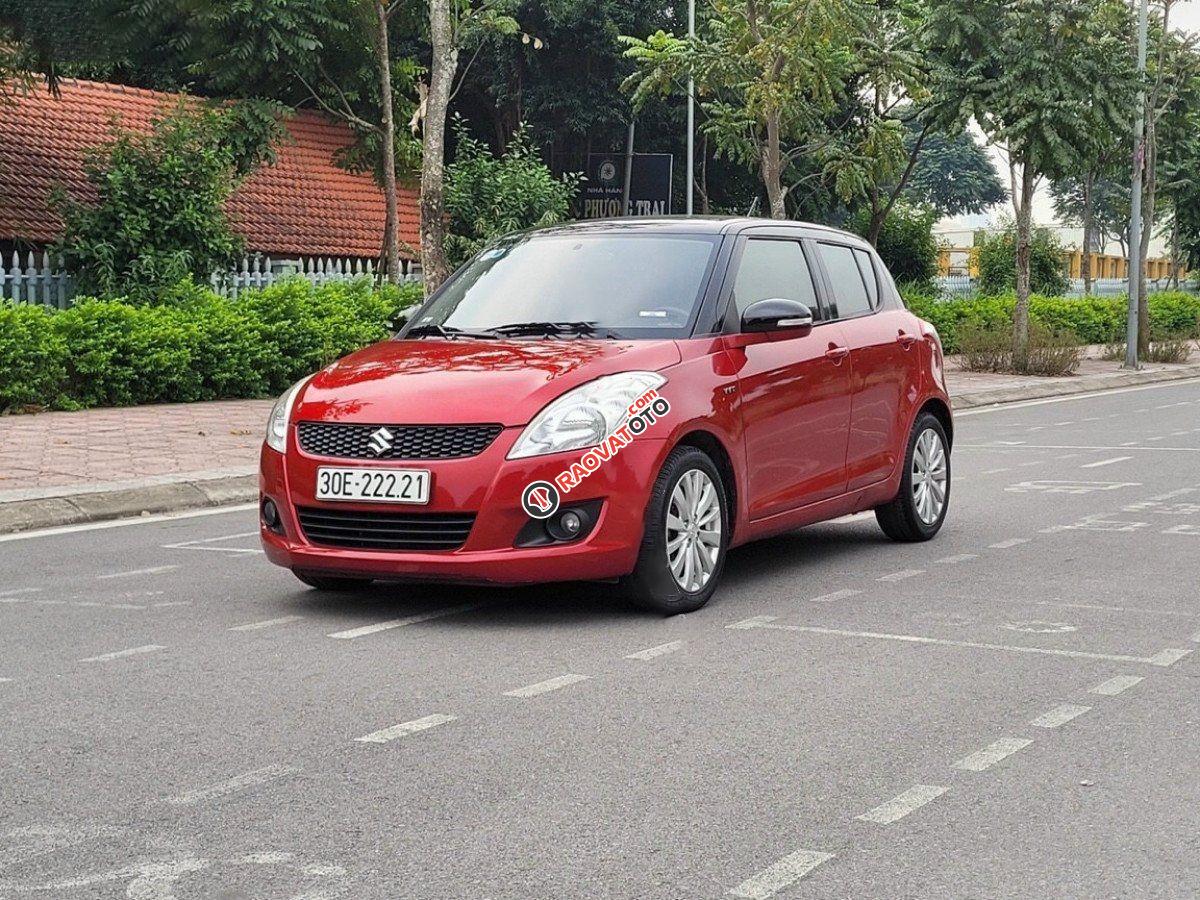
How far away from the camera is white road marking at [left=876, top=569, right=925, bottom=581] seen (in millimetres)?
8797

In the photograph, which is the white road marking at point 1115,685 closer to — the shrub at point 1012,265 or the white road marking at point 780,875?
the white road marking at point 780,875

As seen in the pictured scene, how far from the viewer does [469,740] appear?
18.2 ft

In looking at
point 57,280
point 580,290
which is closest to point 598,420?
point 580,290

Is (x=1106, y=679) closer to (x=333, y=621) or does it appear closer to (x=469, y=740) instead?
(x=469, y=740)

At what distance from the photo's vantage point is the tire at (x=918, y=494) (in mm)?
9906

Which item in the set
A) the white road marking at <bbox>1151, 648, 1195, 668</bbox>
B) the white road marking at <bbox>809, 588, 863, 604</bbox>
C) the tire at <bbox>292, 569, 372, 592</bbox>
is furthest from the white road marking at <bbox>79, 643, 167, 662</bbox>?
the white road marking at <bbox>1151, 648, 1195, 668</bbox>

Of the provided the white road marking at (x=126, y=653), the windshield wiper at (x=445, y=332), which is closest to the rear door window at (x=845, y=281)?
the windshield wiper at (x=445, y=332)

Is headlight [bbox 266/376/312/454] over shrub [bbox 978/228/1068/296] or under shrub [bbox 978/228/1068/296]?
under

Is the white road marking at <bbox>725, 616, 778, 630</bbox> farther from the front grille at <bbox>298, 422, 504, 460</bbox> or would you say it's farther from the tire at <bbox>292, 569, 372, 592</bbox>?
the tire at <bbox>292, 569, 372, 592</bbox>

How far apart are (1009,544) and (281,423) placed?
13.8ft

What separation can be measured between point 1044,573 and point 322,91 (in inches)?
987
